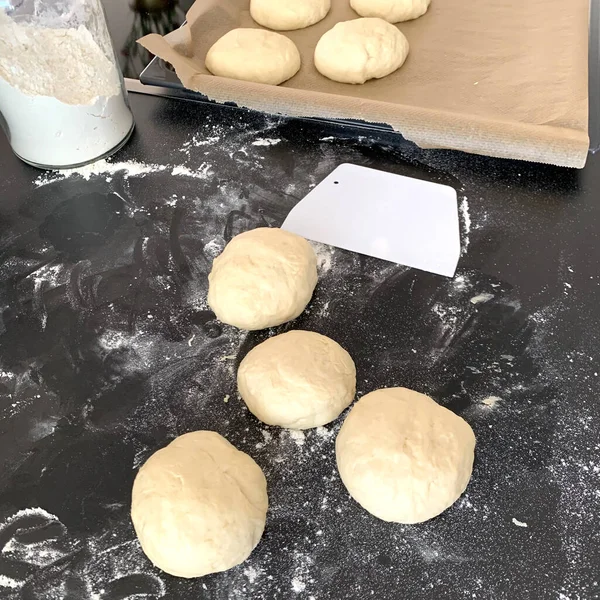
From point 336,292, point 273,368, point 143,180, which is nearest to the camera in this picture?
point 273,368

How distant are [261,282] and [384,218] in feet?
1.28

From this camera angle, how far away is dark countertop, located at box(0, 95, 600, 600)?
940 millimetres

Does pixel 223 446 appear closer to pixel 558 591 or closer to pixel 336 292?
pixel 336 292

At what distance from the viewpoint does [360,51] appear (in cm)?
158

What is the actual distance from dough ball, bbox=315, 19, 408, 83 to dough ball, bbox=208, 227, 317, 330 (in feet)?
2.09

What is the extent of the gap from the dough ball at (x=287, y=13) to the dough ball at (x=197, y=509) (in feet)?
4.42

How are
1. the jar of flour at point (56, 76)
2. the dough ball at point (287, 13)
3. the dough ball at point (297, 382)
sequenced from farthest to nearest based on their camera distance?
1. the dough ball at point (287, 13)
2. the jar of flour at point (56, 76)
3. the dough ball at point (297, 382)

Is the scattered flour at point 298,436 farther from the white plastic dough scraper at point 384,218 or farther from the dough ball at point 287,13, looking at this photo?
the dough ball at point 287,13

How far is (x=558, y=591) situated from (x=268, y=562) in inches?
17.3

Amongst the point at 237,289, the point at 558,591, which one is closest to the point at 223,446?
the point at 237,289

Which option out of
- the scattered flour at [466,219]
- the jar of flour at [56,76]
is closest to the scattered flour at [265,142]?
the jar of flour at [56,76]

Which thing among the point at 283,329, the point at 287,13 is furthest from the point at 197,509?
the point at 287,13

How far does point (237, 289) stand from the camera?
1.15 metres

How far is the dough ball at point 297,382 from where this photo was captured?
1031 mm
